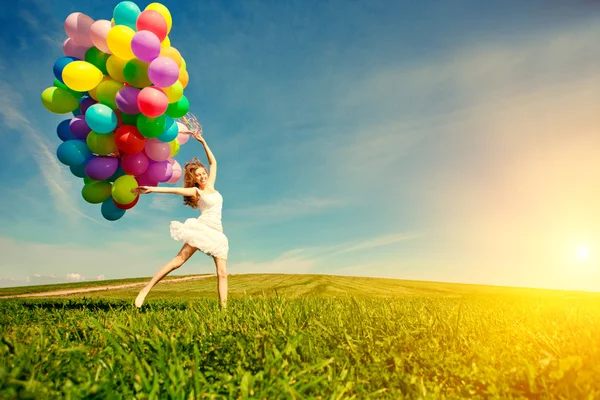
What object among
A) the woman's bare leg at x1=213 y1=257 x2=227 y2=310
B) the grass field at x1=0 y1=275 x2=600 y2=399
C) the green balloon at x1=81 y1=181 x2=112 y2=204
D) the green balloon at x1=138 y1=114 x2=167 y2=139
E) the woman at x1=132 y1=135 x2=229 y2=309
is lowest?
the grass field at x1=0 y1=275 x2=600 y2=399

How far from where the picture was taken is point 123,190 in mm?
6121

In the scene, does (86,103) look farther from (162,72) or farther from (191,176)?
(191,176)

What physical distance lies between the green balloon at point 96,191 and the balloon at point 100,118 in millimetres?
1076

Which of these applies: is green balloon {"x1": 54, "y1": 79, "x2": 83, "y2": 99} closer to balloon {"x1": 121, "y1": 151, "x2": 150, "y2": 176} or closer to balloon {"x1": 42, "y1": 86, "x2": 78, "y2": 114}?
balloon {"x1": 42, "y1": 86, "x2": 78, "y2": 114}

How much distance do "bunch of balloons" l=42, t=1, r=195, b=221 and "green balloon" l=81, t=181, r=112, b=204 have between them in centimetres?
2

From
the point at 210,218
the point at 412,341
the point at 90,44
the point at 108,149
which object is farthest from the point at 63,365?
the point at 90,44

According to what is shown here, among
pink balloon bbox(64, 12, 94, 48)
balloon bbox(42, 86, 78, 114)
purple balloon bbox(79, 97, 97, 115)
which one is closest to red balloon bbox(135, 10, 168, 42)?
pink balloon bbox(64, 12, 94, 48)

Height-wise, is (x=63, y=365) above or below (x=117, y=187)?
below

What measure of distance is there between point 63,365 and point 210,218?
409 centimetres

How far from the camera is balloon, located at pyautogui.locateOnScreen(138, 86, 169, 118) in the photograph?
5523 mm

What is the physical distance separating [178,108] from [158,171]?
3.80 feet

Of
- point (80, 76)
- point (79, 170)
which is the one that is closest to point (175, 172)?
point (79, 170)

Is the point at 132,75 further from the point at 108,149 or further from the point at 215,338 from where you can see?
the point at 215,338

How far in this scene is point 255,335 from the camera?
8.45ft
